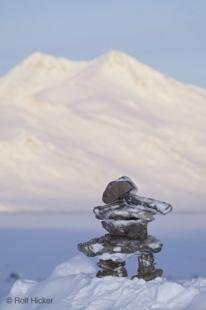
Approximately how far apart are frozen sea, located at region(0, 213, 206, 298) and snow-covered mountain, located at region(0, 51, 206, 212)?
564 centimetres

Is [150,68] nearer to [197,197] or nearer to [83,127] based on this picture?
[83,127]

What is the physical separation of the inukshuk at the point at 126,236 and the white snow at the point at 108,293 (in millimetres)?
340

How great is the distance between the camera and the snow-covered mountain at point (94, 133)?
149 feet

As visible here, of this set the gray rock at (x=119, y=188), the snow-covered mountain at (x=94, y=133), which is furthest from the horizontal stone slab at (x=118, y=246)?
the snow-covered mountain at (x=94, y=133)

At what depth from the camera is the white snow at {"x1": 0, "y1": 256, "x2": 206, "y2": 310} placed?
12008mm

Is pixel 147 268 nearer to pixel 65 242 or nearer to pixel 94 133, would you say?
pixel 65 242

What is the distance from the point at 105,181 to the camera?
1866 inches

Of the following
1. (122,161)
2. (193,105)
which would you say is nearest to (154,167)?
(122,161)

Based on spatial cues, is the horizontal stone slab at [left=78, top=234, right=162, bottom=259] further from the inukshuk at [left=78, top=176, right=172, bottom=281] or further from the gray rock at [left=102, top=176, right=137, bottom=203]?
the gray rock at [left=102, top=176, right=137, bottom=203]

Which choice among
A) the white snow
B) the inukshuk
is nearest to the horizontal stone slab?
the inukshuk

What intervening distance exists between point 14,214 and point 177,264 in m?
17.3

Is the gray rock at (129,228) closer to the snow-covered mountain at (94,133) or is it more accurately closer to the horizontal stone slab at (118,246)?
the horizontal stone slab at (118,246)

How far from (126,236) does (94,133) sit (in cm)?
5046

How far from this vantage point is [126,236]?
44.7 ft
